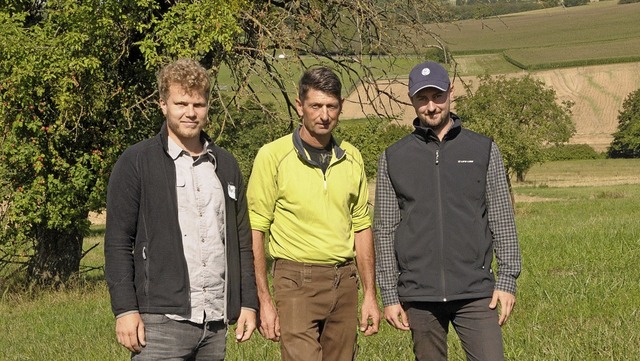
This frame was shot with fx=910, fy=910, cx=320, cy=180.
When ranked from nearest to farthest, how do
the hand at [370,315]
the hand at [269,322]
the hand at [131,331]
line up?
the hand at [131,331]
the hand at [269,322]
the hand at [370,315]

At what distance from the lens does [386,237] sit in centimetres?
477

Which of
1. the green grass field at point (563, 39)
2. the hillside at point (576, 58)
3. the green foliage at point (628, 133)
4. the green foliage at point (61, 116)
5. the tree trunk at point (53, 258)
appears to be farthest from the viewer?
the green grass field at point (563, 39)

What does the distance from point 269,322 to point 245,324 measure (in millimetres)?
409

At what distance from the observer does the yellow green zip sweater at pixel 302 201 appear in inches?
189

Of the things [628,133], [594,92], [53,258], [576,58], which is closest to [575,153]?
[628,133]

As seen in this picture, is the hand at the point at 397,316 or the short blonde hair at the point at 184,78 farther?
the hand at the point at 397,316

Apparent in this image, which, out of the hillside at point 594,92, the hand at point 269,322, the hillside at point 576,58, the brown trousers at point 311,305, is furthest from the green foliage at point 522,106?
the hand at point 269,322

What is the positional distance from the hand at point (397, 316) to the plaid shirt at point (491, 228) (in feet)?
0.10

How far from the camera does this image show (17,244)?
1511cm

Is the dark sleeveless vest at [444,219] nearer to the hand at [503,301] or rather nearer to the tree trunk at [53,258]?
the hand at [503,301]

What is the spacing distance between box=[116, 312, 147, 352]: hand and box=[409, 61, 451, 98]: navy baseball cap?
183 cm

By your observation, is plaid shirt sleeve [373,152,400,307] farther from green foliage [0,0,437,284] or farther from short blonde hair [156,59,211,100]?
green foliage [0,0,437,284]

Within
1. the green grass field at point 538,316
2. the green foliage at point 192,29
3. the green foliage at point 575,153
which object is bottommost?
the green grass field at point 538,316

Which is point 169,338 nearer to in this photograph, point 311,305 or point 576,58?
point 311,305
